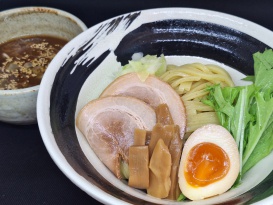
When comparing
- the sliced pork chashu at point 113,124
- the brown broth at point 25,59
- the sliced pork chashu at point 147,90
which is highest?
the sliced pork chashu at point 147,90

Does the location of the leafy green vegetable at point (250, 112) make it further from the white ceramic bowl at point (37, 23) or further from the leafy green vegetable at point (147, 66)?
the white ceramic bowl at point (37, 23)

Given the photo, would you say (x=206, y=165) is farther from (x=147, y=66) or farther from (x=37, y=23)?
(x=37, y=23)

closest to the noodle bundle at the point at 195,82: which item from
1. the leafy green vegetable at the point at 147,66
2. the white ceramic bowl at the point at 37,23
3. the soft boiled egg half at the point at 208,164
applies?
the leafy green vegetable at the point at 147,66

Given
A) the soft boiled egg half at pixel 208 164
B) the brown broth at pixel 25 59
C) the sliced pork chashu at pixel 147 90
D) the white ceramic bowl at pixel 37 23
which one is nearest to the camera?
the soft boiled egg half at pixel 208 164

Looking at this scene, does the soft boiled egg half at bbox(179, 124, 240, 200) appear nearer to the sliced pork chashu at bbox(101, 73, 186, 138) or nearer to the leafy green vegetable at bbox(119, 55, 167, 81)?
the sliced pork chashu at bbox(101, 73, 186, 138)

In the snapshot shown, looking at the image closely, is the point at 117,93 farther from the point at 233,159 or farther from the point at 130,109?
the point at 233,159

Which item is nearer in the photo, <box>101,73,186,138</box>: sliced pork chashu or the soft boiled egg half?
the soft boiled egg half

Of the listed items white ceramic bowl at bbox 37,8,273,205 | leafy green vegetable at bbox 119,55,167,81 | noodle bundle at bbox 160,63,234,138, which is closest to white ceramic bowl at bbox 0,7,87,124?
white ceramic bowl at bbox 37,8,273,205
